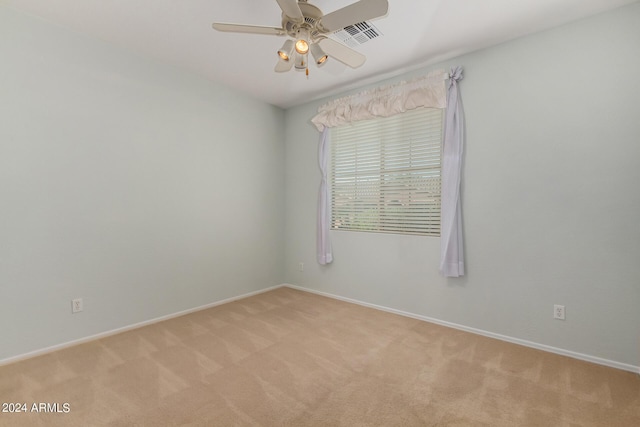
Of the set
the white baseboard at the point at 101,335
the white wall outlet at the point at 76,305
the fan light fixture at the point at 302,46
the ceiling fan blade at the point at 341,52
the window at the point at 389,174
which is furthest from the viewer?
the window at the point at 389,174

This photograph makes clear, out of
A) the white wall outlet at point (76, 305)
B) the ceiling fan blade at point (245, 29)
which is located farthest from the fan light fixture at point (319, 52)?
the white wall outlet at point (76, 305)

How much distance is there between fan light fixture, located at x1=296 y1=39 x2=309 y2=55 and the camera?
1.85 m

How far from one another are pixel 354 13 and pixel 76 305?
3.13 m

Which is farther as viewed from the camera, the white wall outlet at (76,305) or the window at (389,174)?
the window at (389,174)

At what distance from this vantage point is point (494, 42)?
8.51 feet

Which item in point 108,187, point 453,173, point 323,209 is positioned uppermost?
point 453,173

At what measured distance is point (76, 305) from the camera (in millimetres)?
2512

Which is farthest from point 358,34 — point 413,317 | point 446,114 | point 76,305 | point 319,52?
point 76,305

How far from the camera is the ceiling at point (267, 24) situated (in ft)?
6.97

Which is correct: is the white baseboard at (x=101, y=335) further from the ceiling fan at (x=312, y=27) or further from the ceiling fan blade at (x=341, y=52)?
the ceiling fan blade at (x=341, y=52)

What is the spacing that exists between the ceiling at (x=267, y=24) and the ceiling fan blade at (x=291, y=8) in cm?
59

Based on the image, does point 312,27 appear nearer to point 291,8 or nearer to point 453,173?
point 291,8

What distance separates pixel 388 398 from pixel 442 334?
1.18 metres

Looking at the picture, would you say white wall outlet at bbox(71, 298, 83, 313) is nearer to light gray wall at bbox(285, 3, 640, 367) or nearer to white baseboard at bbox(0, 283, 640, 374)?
white baseboard at bbox(0, 283, 640, 374)
